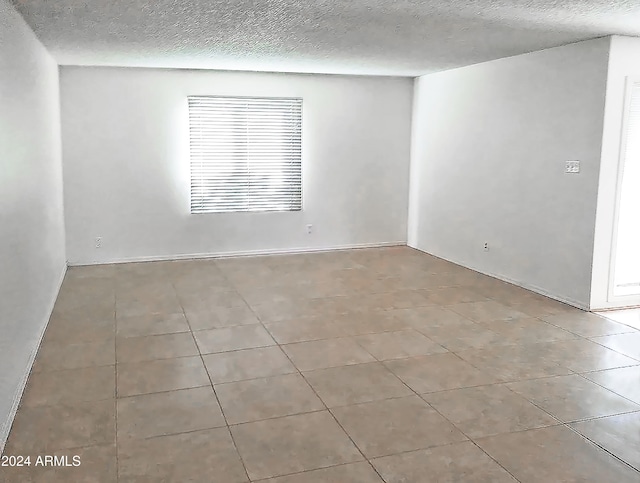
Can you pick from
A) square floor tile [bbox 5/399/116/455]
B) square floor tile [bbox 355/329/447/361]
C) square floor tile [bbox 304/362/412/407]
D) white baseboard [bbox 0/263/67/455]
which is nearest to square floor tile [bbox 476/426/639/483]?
square floor tile [bbox 304/362/412/407]

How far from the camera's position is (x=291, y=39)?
5004 millimetres

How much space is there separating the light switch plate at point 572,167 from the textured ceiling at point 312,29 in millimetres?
1038

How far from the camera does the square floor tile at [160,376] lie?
3.43 metres

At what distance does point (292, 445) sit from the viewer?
2791mm

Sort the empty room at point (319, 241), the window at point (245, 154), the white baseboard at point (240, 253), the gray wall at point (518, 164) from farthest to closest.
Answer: the window at point (245, 154)
the white baseboard at point (240, 253)
the gray wall at point (518, 164)
the empty room at point (319, 241)

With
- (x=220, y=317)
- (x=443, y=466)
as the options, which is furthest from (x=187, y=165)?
(x=443, y=466)

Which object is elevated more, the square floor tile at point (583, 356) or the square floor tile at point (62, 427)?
the square floor tile at point (583, 356)

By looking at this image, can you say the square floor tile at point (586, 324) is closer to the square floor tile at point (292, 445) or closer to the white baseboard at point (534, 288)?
the white baseboard at point (534, 288)

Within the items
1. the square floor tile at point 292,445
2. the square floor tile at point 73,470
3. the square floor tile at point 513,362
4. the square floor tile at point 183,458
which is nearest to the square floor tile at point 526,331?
the square floor tile at point 513,362

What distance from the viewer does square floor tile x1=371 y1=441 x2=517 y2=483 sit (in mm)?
2525

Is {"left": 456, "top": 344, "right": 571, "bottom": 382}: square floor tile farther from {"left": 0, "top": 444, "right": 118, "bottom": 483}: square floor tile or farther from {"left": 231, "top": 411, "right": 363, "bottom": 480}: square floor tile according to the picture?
{"left": 0, "top": 444, "right": 118, "bottom": 483}: square floor tile

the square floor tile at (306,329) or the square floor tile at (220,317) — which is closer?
the square floor tile at (306,329)

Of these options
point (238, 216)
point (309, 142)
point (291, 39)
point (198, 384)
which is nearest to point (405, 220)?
point (309, 142)

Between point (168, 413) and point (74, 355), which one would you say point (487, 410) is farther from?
point (74, 355)
